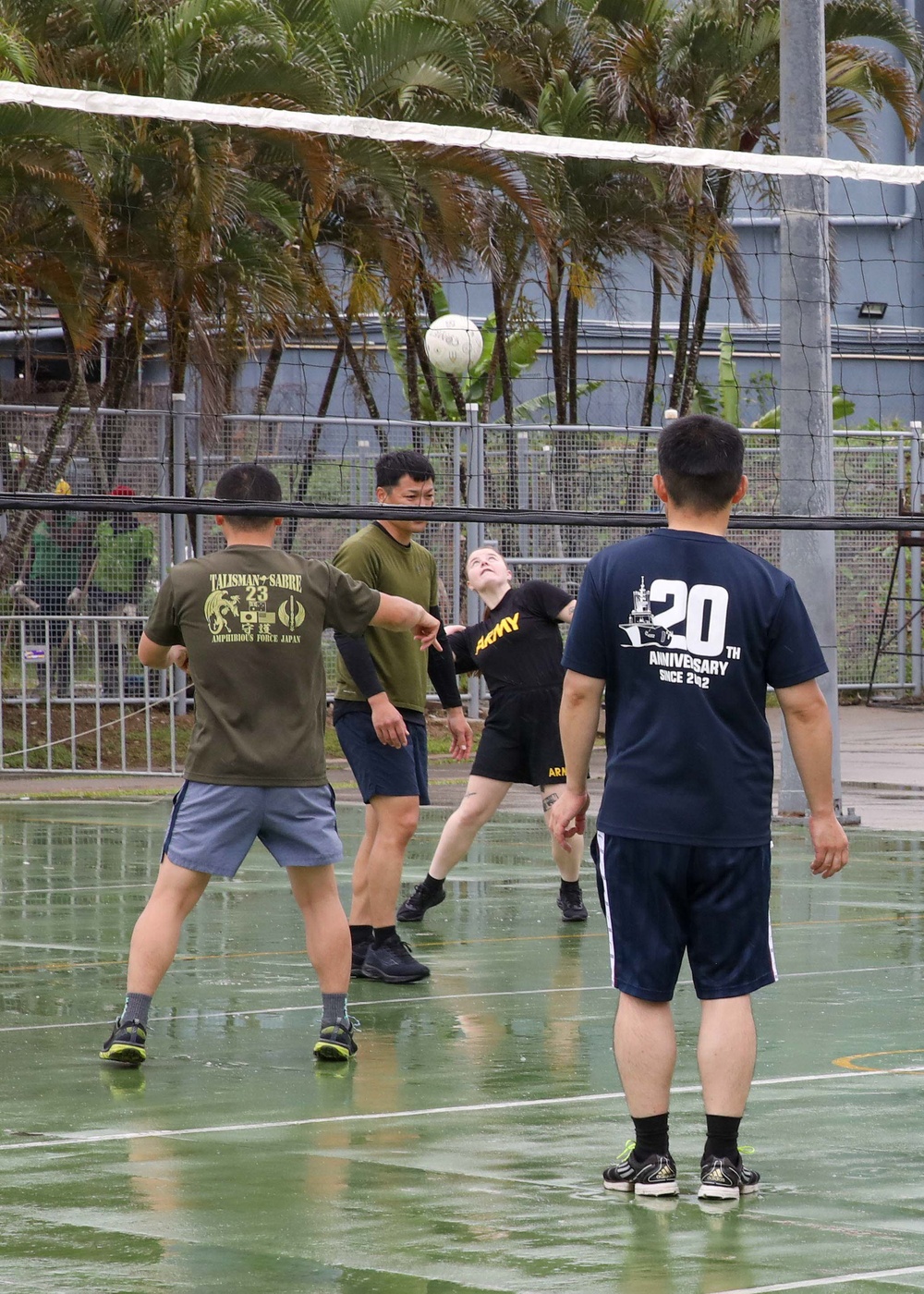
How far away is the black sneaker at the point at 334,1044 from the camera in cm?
686

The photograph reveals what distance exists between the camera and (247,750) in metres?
6.80

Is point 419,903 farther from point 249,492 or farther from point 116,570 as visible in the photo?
point 116,570

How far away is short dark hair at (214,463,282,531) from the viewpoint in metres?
6.98

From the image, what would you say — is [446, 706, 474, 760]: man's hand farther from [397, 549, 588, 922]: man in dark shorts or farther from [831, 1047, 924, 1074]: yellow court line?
[831, 1047, 924, 1074]: yellow court line

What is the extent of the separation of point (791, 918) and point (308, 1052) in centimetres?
399

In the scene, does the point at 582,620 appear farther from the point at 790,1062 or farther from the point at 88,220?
the point at 88,220

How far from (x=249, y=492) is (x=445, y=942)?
3.32 m

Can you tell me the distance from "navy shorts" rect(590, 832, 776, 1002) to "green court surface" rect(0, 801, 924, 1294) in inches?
20.7

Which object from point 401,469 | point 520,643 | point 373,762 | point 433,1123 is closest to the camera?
point 433,1123

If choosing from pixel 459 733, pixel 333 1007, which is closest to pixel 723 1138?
pixel 333 1007

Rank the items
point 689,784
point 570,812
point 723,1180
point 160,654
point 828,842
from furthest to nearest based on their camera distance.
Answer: point 160,654 → point 570,812 → point 828,842 → point 689,784 → point 723,1180

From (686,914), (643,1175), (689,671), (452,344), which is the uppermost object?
(452,344)

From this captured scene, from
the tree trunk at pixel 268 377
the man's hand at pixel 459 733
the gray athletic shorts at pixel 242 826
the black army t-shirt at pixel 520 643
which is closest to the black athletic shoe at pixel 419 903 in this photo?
the black army t-shirt at pixel 520 643

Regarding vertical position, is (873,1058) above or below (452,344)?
below
